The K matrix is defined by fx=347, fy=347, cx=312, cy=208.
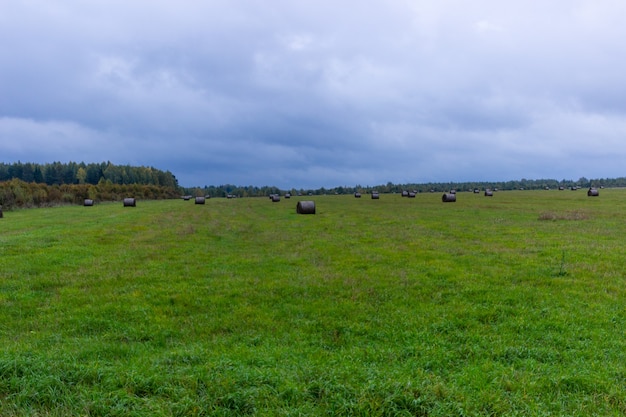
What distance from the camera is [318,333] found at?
720 cm

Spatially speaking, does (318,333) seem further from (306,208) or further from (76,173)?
(76,173)

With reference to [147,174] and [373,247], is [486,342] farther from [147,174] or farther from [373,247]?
[147,174]

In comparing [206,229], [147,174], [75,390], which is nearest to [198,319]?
[75,390]

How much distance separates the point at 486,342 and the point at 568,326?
6.83ft

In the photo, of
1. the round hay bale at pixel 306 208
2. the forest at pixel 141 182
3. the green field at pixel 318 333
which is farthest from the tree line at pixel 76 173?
the green field at pixel 318 333

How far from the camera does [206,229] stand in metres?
24.9

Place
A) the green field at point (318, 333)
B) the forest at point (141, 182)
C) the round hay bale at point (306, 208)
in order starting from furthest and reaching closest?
the forest at point (141, 182) < the round hay bale at point (306, 208) < the green field at point (318, 333)

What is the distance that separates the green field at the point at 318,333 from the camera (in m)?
4.85

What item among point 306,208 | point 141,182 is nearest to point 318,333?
point 306,208

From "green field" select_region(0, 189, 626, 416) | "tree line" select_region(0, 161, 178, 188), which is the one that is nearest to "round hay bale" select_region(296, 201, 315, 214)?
"green field" select_region(0, 189, 626, 416)

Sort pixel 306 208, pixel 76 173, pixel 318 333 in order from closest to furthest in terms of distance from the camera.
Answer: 1. pixel 318 333
2. pixel 306 208
3. pixel 76 173

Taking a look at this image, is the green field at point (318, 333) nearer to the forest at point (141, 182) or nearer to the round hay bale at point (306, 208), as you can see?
the round hay bale at point (306, 208)

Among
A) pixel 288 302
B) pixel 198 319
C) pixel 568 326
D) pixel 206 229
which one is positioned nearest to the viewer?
pixel 568 326

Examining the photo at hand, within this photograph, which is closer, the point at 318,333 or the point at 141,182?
the point at 318,333
